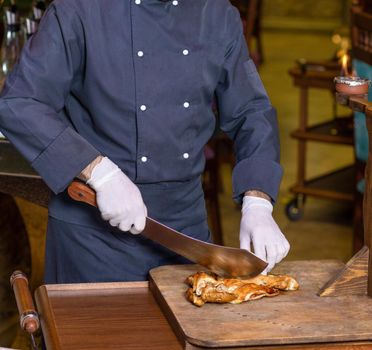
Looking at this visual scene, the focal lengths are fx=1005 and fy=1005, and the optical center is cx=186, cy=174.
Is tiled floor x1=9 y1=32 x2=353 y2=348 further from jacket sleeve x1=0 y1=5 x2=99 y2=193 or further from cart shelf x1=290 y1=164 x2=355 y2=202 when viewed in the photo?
jacket sleeve x1=0 y1=5 x2=99 y2=193

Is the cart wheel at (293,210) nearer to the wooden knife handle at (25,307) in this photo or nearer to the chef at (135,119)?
the chef at (135,119)

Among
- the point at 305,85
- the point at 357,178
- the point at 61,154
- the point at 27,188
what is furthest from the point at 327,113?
the point at 61,154

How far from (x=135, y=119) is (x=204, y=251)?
0.35m

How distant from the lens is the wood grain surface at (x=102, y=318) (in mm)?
1680

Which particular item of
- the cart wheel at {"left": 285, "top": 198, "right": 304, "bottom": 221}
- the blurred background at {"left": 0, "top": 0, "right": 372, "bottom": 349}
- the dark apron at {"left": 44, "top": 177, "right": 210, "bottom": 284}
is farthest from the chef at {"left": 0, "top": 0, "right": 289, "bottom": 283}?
the cart wheel at {"left": 285, "top": 198, "right": 304, "bottom": 221}

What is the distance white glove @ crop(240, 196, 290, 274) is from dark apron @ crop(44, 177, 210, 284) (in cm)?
22

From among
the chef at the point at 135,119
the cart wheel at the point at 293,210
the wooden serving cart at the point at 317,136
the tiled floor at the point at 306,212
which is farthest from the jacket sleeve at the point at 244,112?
the cart wheel at the point at 293,210

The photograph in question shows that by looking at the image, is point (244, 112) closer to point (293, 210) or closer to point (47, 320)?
point (47, 320)

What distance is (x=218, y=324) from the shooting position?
1674 mm

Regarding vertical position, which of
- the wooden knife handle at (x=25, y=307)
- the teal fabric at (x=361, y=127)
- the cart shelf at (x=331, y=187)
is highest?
the wooden knife handle at (x=25, y=307)

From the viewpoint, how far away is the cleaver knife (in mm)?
1839

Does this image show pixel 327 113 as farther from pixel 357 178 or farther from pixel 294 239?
pixel 357 178

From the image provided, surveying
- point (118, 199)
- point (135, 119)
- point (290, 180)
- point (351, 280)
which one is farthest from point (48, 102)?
point (290, 180)

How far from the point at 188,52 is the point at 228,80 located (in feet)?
0.43
